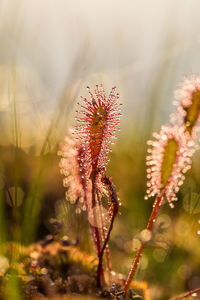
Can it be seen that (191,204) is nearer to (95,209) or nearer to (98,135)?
(95,209)

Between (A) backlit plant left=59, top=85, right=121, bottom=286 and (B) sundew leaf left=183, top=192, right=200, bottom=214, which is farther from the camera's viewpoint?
(B) sundew leaf left=183, top=192, right=200, bottom=214

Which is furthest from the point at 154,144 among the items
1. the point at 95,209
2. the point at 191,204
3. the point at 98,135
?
the point at 191,204

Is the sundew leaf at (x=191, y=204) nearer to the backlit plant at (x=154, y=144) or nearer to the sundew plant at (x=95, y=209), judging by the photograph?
the sundew plant at (x=95, y=209)

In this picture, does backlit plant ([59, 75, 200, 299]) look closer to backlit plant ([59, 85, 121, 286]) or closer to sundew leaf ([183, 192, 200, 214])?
backlit plant ([59, 85, 121, 286])

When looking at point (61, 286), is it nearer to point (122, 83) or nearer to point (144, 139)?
point (144, 139)

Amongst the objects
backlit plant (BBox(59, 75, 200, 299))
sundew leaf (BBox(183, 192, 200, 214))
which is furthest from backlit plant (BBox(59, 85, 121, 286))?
sundew leaf (BBox(183, 192, 200, 214))

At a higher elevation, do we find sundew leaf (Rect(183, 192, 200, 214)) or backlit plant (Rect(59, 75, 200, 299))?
backlit plant (Rect(59, 75, 200, 299))

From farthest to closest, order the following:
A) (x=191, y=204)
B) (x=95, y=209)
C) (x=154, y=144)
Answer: (x=191, y=204) → (x=95, y=209) → (x=154, y=144)

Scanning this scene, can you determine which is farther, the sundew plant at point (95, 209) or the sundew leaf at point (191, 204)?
the sundew leaf at point (191, 204)

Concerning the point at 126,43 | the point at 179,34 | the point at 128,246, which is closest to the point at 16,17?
the point at 126,43

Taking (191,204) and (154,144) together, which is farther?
(191,204)

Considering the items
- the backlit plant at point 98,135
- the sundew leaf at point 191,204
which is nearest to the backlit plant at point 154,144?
the backlit plant at point 98,135
